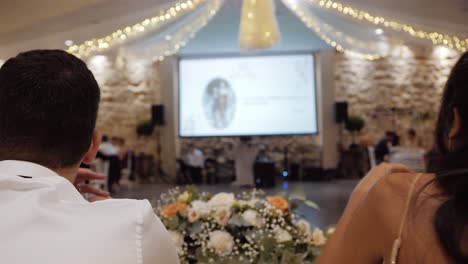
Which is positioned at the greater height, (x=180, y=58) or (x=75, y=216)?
(x=180, y=58)

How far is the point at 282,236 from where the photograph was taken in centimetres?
150

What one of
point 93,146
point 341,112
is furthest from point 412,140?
point 93,146

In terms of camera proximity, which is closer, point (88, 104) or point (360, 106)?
point (88, 104)

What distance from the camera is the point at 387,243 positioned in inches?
32.3

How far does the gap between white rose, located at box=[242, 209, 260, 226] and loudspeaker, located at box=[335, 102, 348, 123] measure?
930 cm

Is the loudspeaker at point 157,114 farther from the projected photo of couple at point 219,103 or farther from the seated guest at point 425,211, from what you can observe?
the seated guest at point 425,211

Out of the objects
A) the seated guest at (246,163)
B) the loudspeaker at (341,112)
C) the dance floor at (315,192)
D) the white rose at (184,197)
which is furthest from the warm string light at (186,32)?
the loudspeaker at (341,112)

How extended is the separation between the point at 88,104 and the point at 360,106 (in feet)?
34.9

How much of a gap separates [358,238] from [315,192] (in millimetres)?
7665

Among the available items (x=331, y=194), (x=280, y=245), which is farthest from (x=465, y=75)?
(x=331, y=194)

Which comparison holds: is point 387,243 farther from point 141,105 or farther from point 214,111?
point 141,105

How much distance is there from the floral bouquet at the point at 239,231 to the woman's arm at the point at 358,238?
1.75ft

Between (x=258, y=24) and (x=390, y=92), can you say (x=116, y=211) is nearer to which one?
(x=258, y=24)

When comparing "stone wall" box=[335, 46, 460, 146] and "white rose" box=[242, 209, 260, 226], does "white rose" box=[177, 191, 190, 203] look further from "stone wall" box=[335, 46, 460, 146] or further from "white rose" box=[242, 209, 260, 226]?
"stone wall" box=[335, 46, 460, 146]
